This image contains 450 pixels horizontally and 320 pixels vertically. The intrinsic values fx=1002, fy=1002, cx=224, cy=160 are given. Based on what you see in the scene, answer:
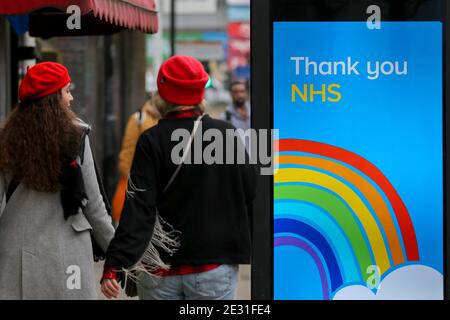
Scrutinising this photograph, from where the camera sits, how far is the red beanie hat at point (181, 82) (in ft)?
15.2

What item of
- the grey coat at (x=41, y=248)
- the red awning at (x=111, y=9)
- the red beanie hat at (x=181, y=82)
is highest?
the red awning at (x=111, y=9)

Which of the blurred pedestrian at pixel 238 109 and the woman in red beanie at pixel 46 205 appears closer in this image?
the woman in red beanie at pixel 46 205

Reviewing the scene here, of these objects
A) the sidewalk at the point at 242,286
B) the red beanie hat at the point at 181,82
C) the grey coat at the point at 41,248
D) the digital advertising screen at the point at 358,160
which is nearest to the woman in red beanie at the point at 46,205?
the grey coat at the point at 41,248

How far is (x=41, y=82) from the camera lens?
15.1 feet

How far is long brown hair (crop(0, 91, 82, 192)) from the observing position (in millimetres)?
4500

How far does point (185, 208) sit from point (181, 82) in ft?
1.95

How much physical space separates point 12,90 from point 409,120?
497 centimetres

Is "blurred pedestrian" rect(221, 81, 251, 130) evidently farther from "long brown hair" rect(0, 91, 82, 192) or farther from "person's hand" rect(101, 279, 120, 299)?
"person's hand" rect(101, 279, 120, 299)

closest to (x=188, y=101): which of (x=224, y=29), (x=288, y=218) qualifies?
(x=288, y=218)

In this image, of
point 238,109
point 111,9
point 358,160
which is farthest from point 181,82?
point 238,109

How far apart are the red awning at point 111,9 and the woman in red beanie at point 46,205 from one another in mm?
1386

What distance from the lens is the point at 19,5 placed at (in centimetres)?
603

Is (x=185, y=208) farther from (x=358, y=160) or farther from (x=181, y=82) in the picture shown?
(x=358, y=160)

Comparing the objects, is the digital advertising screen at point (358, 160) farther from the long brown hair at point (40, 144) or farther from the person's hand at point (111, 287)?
the long brown hair at point (40, 144)
